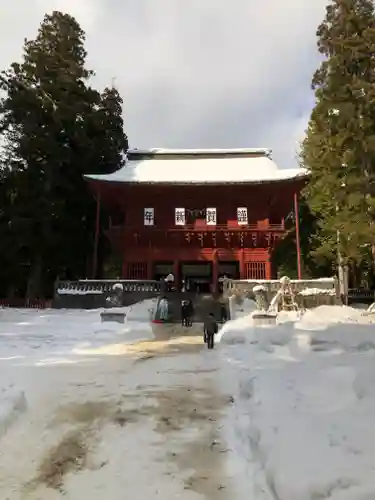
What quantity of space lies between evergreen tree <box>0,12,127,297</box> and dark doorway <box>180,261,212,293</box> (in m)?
6.61

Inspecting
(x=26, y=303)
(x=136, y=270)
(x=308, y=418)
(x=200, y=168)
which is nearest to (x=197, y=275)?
(x=136, y=270)

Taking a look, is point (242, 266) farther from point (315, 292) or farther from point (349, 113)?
point (349, 113)

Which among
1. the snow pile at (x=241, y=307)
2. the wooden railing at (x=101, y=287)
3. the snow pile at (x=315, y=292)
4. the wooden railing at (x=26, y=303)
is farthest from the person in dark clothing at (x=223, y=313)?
the wooden railing at (x=26, y=303)

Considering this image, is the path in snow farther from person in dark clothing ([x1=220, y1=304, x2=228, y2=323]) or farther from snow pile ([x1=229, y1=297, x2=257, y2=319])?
snow pile ([x1=229, y1=297, x2=257, y2=319])

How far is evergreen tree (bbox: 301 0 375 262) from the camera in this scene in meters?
20.2

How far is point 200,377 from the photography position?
26.0 ft

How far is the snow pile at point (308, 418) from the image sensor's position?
10.7 ft

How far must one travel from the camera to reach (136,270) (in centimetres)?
2725

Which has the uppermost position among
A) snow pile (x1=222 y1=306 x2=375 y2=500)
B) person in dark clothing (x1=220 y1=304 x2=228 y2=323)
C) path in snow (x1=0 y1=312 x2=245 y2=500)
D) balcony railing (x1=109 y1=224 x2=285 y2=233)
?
balcony railing (x1=109 y1=224 x2=285 y2=233)

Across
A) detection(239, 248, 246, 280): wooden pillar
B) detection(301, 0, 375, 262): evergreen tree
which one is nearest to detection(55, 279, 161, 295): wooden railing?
detection(239, 248, 246, 280): wooden pillar

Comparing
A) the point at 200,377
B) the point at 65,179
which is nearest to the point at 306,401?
the point at 200,377

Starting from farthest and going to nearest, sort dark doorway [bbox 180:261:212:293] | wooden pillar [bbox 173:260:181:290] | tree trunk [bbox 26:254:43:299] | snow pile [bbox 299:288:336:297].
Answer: dark doorway [bbox 180:261:212:293] < tree trunk [bbox 26:254:43:299] < wooden pillar [bbox 173:260:181:290] < snow pile [bbox 299:288:336:297]

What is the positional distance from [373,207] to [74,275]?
19961mm

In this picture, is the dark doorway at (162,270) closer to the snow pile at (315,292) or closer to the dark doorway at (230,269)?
the dark doorway at (230,269)
